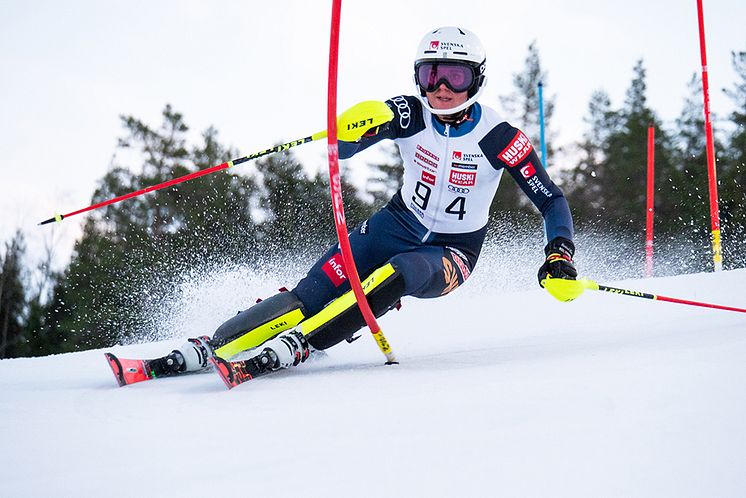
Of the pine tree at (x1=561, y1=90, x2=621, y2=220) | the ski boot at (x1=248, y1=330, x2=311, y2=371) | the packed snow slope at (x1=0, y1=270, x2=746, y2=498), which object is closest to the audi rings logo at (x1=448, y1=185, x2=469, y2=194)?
the packed snow slope at (x1=0, y1=270, x2=746, y2=498)

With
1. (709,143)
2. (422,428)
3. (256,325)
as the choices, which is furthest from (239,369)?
(709,143)

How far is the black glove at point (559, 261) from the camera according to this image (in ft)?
9.34

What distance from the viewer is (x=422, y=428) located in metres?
1.55

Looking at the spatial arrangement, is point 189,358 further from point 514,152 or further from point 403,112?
point 514,152

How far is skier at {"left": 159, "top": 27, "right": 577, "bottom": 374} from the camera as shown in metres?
2.84

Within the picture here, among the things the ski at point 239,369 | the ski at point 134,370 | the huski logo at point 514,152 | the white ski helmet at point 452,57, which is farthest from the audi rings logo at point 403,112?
the ski at point 134,370

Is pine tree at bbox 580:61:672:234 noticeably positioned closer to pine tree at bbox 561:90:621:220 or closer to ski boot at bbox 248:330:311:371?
pine tree at bbox 561:90:621:220

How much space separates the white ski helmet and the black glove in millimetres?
785

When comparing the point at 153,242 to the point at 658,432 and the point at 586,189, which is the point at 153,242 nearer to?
the point at 586,189

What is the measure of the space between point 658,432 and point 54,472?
4.14 ft

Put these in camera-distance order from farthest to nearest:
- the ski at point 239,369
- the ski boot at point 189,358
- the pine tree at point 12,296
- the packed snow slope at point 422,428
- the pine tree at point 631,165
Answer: the pine tree at point 631,165 < the pine tree at point 12,296 < the ski boot at point 189,358 < the ski at point 239,369 < the packed snow slope at point 422,428

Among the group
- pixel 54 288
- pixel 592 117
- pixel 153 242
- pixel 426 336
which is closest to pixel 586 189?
pixel 592 117

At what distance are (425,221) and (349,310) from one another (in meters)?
0.89

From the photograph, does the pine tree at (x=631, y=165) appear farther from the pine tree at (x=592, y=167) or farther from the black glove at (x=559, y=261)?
the black glove at (x=559, y=261)
